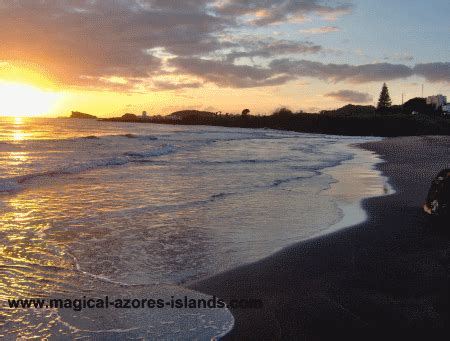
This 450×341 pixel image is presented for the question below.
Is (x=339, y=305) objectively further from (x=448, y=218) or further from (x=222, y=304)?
(x=448, y=218)

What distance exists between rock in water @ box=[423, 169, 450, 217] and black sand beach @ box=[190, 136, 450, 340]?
0.72 metres

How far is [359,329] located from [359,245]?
3102mm

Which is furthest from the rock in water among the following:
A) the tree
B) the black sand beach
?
the tree

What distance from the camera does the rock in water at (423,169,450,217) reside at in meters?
8.26

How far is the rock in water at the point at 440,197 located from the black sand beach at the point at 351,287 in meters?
0.72

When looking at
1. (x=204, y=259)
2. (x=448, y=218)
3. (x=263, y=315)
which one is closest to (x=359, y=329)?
(x=263, y=315)

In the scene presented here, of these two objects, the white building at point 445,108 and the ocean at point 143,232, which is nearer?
the ocean at point 143,232

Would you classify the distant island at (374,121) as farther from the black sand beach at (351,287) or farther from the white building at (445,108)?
the black sand beach at (351,287)

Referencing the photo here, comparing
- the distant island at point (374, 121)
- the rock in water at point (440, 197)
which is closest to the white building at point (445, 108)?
the distant island at point (374, 121)

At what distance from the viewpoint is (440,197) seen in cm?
844

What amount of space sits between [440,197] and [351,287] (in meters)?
4.48

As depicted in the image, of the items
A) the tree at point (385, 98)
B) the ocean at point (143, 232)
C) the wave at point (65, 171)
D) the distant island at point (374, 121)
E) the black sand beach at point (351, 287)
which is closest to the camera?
the black sand beach at point (351, 287)

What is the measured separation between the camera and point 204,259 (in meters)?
6.23

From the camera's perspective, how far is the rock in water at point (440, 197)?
27.1 ft
